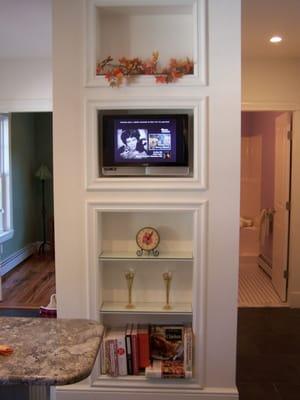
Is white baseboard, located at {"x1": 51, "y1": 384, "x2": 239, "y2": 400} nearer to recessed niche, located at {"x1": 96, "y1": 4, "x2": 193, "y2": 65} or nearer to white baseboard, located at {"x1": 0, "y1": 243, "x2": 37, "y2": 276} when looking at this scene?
recessed niche, located at {"x1": 96, "y1": 4, "x2": 193, "y2": 65}

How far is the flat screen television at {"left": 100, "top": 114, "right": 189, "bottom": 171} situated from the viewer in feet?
8.42

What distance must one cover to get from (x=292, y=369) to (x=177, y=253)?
137cm

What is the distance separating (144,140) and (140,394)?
1661mm

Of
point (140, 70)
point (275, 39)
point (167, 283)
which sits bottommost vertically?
point (167, 283)

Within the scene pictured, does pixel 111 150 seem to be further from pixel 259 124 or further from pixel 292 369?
pixel 259 124

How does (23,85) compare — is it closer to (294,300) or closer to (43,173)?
(43,173)

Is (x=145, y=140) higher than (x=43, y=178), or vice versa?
(x=145, y=140)

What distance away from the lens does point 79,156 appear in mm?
2539

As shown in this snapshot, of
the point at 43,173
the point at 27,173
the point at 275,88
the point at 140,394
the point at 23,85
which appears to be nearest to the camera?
the point at 140,394

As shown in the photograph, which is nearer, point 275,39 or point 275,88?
point 275,39

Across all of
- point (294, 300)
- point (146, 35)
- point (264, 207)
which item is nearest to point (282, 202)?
point (294, 300)

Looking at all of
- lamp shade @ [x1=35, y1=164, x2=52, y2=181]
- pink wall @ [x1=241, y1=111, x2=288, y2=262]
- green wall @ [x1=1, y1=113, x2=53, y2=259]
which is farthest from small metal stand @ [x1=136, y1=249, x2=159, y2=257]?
lamp shade @ [x1=35, y1=164, x2=52, y2=181]

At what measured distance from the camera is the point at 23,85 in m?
4.54

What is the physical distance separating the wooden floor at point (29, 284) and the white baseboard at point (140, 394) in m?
1.88
